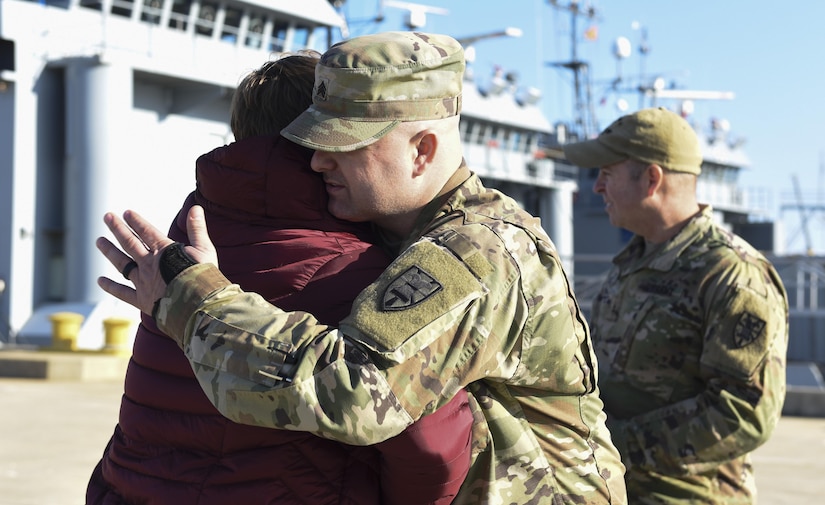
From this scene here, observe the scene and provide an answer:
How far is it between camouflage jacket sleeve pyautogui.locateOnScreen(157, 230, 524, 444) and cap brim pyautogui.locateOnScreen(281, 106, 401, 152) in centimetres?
21

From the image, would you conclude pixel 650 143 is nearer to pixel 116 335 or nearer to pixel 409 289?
pixel 409 289

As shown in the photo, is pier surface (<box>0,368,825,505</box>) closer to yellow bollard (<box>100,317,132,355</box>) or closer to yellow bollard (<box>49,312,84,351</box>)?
yellow bollard (<box>100,317,132,355</box>)

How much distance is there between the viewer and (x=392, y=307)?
1.59 m

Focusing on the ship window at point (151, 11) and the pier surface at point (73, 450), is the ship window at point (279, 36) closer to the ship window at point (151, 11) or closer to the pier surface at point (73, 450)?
the ship window at point (151, 11)

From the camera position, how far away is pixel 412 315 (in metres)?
1.59

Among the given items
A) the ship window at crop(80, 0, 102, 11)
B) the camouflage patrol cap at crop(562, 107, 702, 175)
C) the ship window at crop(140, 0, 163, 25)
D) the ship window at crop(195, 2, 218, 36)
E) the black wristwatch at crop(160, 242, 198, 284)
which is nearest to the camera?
the black wristwatch at crop(160, 242, 198, 284)

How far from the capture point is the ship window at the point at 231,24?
2442cm

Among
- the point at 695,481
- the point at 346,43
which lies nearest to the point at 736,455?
the point at 695,481

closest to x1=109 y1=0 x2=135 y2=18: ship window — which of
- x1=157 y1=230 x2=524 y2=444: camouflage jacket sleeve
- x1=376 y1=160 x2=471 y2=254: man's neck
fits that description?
x1=376 y1=160 x2=471 y2=254: man's neck

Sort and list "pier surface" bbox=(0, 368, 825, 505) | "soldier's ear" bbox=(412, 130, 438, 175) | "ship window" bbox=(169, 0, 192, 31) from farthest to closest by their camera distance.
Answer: "ship window" bbox=(169, 0, 192, 31)
"pier surface" bbox=(0, 368, 825, 505)
"soldier's ear" bbox=(412, 130, 438, 175)

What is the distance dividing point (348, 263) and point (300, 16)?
2435cm

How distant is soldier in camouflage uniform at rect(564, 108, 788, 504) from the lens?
10.00 ft

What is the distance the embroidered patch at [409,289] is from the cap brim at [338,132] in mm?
237

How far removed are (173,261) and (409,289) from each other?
38 centimetres
